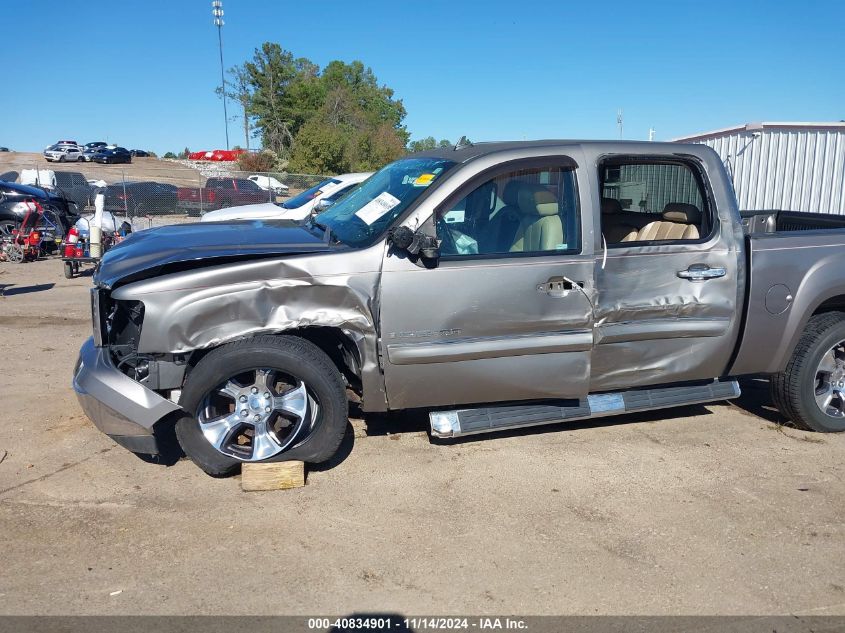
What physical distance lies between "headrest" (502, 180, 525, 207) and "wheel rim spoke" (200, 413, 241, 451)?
83.4 inches

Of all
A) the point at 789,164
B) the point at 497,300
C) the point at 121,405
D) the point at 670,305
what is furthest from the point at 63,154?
the point at 670,305

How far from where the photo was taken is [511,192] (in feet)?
15.3

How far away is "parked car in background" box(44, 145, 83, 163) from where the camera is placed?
2076 inches

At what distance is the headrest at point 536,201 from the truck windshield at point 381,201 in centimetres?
50

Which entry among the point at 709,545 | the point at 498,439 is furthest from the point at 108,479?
the point at 709,545

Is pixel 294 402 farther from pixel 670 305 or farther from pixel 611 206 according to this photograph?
pixel 611 206

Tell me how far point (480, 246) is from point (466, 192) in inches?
13.5

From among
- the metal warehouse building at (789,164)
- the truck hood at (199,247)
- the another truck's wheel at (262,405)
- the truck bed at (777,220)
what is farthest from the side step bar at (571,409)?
the metal warehouse building at (789,164)

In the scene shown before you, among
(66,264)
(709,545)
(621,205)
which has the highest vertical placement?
(621,205)

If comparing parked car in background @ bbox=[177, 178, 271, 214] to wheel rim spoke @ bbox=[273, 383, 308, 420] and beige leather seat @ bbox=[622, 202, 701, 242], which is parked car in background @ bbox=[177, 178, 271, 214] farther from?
wheel rim spoke @ bbox=[273, 383, 308, 420]

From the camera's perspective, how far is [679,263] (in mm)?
4859

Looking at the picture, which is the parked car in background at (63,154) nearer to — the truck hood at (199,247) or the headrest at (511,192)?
the truck hood at (199,247)

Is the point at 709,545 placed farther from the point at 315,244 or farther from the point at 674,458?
the point at 315,244

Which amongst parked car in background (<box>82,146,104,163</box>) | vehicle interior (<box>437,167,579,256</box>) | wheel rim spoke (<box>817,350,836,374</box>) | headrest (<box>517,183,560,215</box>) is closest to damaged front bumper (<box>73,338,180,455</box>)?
vehicle interior (<box>437,167,579,256</box>)
